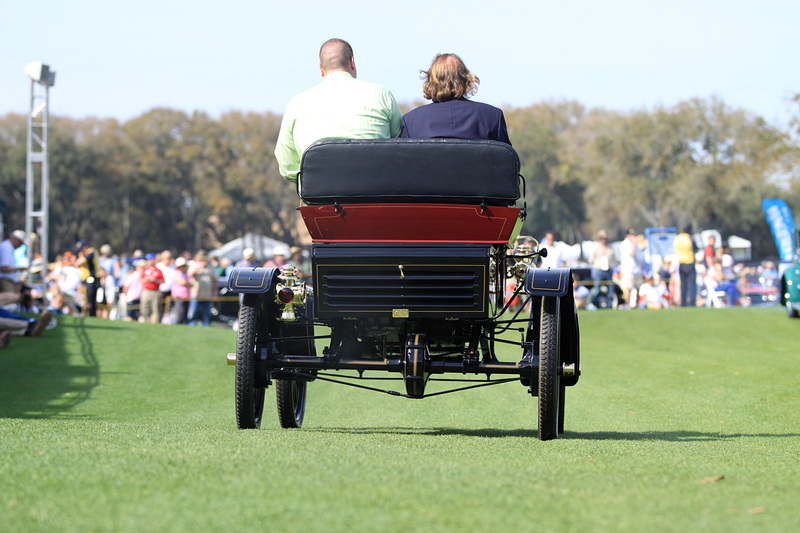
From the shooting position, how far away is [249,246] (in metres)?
57.9

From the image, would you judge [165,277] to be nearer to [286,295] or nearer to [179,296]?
[179,296]

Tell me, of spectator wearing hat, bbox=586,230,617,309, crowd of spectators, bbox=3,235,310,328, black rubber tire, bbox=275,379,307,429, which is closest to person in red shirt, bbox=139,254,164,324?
crowd of spectators, bbox=3,235,310,328

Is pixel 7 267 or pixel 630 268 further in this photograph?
pixel 630 268

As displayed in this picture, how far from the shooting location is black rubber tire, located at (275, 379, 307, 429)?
696cm

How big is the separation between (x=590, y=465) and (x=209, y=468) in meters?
1.84

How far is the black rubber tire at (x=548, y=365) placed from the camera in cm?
573

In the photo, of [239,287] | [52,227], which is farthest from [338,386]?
[52,227]

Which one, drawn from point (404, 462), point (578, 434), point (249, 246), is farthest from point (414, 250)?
point (249, 246)

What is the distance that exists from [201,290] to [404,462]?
18.6 m

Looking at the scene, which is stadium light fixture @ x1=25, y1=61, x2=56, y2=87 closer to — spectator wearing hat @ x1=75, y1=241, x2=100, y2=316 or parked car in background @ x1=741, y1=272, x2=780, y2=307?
spectator wearing hat @ x1=75, y1=241, x2=100, y2=316

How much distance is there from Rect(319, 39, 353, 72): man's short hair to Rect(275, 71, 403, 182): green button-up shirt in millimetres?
77

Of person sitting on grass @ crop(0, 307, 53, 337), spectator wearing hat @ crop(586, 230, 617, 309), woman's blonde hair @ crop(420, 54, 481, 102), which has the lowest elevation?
person sitting on grass @ crop(0, 307, 53, 337)

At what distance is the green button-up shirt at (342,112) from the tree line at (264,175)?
54472 mm

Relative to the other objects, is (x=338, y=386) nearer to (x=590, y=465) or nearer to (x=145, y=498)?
(x=590, y=465)
